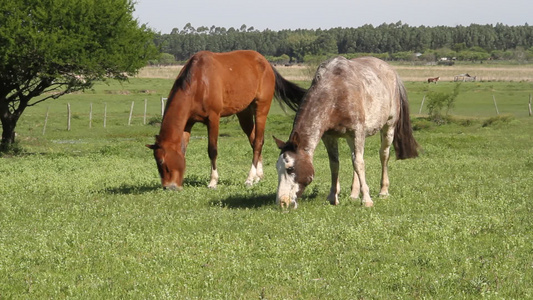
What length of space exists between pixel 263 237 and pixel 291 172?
87.7 inches

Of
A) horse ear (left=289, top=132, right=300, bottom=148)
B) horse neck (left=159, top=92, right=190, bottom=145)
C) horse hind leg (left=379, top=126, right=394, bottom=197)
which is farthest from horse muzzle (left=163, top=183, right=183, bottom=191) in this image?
horse hind leg (left=379, top=126, right=394, bottom=197)

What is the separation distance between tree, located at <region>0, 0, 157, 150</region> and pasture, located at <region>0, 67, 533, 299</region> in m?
7.71

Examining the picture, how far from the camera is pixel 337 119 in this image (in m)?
12.1

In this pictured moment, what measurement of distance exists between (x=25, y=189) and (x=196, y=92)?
15.0ft

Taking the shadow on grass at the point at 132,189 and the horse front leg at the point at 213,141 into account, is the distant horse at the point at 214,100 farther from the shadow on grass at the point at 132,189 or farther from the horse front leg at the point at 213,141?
the shadow on grass at the point at 132,189

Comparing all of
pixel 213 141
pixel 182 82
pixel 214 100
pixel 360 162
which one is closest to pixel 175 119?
pixel 182 82

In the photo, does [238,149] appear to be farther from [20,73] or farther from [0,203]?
[0,203]

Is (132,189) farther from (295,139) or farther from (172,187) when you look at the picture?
(295,139)

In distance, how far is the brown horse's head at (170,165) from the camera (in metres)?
14.7

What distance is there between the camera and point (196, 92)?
50.8ft

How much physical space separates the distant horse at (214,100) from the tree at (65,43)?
11.6 metres

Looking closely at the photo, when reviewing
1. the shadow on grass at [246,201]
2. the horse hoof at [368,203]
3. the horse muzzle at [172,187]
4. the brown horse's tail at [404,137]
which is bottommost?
the horse muzzle at [172,187]

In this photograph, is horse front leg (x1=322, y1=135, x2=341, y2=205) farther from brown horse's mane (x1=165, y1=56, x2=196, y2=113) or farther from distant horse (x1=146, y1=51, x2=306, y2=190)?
brown horse's mane (x1=165, y1=56, x2=196, y2=113)

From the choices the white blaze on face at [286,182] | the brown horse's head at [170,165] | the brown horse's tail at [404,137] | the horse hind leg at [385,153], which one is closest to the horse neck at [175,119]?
the brown horse's head at [170,165]
